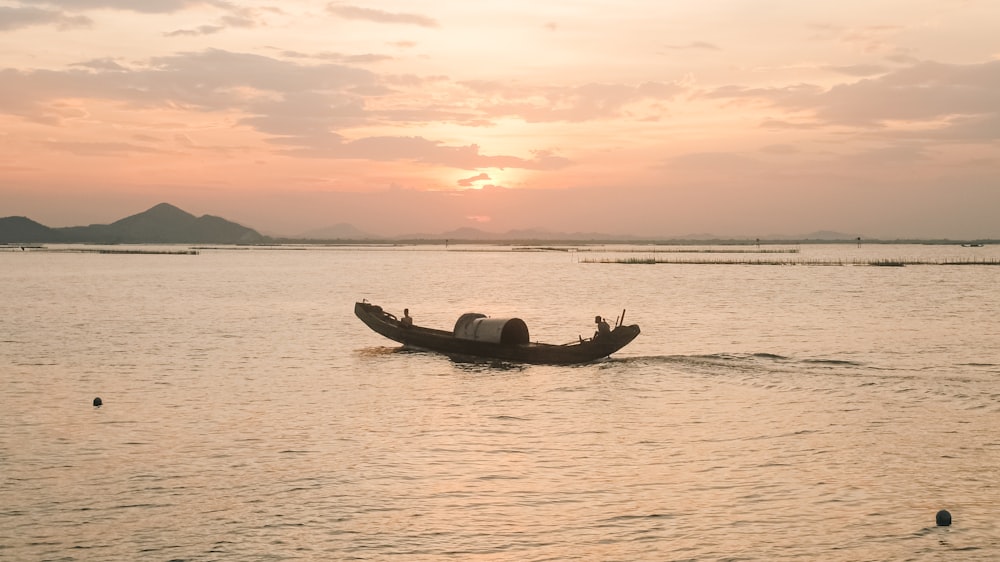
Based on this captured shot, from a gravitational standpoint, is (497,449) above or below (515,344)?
below

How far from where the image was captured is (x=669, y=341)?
56.0 metres

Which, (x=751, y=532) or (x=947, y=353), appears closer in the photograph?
(x=751, y=532)

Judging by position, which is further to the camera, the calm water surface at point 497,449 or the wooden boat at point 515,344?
the wooden boat at point 515,344

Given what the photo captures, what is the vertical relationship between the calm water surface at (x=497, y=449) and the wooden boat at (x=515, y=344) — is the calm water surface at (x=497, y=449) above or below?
below

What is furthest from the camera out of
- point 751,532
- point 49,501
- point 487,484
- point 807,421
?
point 807,421

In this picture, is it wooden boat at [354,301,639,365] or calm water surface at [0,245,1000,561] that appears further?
wooden boat at [354,301,639,365]

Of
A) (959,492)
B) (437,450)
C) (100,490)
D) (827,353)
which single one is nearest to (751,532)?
(959,492)

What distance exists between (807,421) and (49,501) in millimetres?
22607

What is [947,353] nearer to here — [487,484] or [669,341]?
[669,341]

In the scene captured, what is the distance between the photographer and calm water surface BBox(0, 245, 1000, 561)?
17781mm

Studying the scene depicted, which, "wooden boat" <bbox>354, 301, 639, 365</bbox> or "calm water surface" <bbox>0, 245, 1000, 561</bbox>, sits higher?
"wooden boat" <bbox>354, 301, 639, 365</bbox>

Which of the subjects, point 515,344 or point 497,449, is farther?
point 515,344

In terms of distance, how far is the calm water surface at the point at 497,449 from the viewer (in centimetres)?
1778

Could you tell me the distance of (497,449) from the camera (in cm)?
2548
